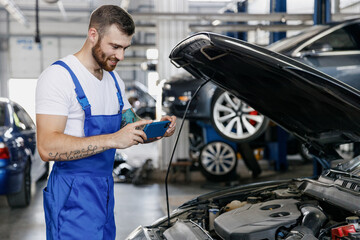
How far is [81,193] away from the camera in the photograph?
1.94m

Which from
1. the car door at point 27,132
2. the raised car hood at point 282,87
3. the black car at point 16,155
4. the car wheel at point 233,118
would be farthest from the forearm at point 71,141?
the car wheel at point 233,118

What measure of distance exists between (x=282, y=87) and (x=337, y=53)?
3167 mm

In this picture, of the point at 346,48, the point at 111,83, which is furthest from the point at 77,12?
the point at 111,83

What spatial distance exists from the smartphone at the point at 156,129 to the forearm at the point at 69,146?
0.17m

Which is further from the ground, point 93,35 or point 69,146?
point 93,35

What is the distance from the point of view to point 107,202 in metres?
2.06

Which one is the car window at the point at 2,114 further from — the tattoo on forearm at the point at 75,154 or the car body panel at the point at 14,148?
the tattoo on forearm at the point at 75,154

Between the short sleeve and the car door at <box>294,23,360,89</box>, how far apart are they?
362 cm

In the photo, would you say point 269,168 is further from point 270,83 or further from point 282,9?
point 270,83

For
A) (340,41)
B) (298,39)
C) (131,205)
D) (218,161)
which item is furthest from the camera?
(218,161)

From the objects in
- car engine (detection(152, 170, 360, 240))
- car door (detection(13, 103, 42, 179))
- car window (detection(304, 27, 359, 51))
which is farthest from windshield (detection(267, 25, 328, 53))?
car door (detection(13, 103, 42, 179))

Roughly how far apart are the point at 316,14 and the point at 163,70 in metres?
3.30

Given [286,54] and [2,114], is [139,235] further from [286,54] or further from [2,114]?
[2,114]

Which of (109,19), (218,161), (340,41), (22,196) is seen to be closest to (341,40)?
(340,41)
